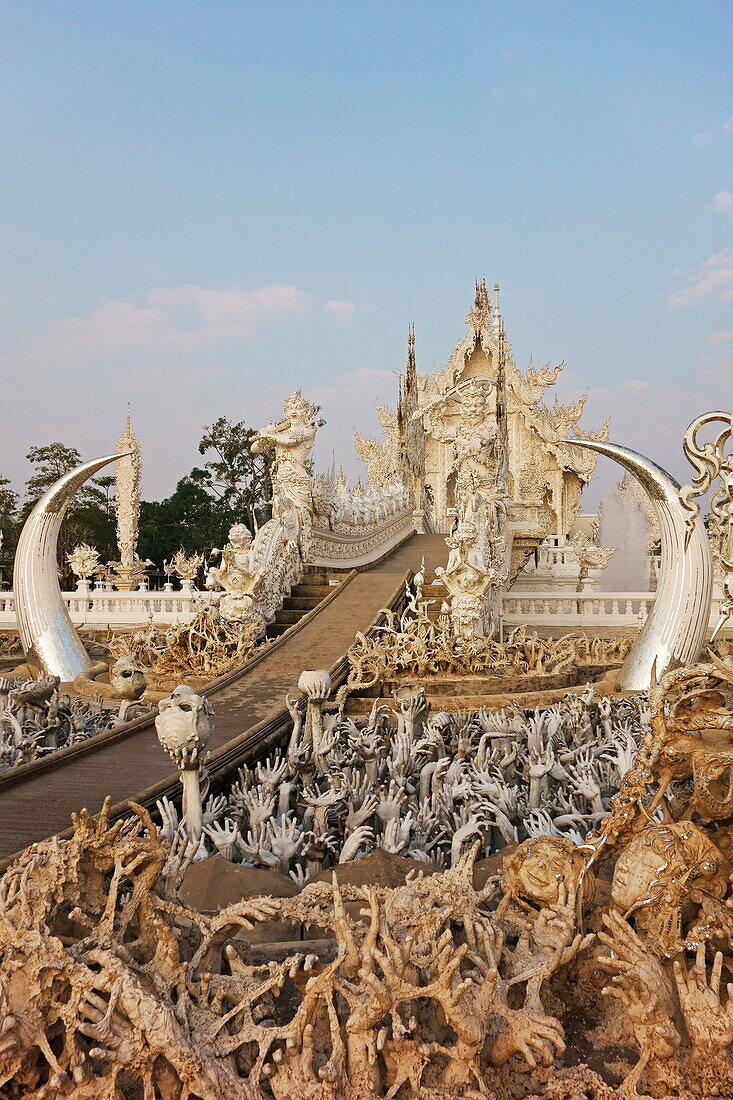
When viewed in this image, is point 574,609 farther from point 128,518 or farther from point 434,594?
point 128,518

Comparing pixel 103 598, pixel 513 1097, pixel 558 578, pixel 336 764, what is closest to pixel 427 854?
pixel 336 764

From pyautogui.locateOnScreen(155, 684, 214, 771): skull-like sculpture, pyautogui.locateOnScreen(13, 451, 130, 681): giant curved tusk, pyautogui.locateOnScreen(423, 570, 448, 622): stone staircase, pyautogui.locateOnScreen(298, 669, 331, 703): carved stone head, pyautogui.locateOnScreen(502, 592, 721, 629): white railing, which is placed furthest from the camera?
pyautogui.locateOnScreen(502, 592, 721, 629): white railing

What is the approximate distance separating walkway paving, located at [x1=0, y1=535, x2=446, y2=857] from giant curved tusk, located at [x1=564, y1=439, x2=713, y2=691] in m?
2.80

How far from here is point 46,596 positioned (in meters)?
8.34

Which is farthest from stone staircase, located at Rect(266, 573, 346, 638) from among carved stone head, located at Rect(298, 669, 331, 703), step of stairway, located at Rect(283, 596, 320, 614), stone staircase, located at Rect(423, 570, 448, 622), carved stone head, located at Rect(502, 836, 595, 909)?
carved stone head, located at Rect(502, 836, 595, 909)

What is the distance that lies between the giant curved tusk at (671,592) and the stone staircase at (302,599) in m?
4.05

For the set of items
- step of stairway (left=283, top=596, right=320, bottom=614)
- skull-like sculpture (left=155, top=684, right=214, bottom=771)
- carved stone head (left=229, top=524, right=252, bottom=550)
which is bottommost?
skull-like sculpture (left=155, top=684, right=214, bottom=771)

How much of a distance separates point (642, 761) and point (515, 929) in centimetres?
69

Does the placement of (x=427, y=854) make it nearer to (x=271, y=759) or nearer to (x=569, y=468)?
(x=271, y=759)

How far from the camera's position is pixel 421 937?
2191 mm

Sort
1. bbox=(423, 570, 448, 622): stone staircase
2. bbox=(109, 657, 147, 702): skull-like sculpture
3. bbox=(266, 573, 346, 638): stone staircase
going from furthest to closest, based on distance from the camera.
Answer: bbox=(266, 573, 346, 638): stone staircase, bbox=(423, 570, 448, 622): stone staircase, bbox=(109, 657, 147, 702): skull-like sculpture

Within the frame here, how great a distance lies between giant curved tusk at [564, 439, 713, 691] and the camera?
665cm

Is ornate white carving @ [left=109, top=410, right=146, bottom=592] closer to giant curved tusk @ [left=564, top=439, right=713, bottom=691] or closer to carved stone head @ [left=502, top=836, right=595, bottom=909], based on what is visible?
giant curved tusk @ [left=564, top=439, right=713, bottom=691]

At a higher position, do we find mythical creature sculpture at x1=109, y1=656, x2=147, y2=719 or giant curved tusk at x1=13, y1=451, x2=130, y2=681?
giant curved tusk at x1=13, y1=451, x2=130, y2=681
